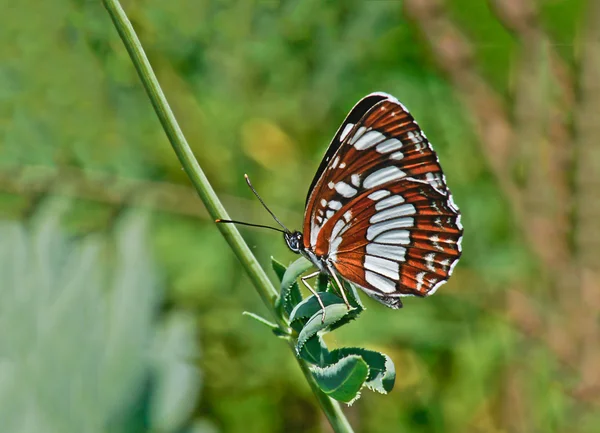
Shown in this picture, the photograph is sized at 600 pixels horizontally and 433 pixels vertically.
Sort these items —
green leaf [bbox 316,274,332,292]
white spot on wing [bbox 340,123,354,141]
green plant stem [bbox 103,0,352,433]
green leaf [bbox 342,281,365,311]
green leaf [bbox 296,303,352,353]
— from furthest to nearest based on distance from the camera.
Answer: white spot on wing [bbox 340,123,354,141]
green leaf [bbox 316,274,332,292]
green leaf [bbox 342,281,365,311]
green leaf [bbox 296,303,352,353]
green plant stem [bbox 103,0,352,433]

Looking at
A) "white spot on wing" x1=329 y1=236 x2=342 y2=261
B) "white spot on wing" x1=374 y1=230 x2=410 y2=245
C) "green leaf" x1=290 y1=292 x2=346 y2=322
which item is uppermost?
"white spot on wing" x1=329 y1=236 x2=342 y2=261

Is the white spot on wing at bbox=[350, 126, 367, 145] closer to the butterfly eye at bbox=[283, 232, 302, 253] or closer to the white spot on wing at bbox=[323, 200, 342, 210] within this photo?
the white spot on wing at bbox=[323, 200, 342, 210]

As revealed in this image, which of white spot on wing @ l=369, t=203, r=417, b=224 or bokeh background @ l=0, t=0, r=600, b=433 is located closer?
white spot on wing @ l=369, t=203, r=417, b=224

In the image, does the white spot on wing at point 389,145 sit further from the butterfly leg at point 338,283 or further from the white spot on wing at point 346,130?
the butterfly leg at point 338,283

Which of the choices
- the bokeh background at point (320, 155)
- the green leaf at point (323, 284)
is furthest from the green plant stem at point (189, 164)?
the bokeh background at point (320, 155)

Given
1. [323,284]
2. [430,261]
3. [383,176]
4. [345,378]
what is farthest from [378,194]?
[345,378]

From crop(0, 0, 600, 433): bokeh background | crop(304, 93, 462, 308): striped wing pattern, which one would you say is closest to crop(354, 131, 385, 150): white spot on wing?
crop(304, 93, 462, 308): striped wing pattern

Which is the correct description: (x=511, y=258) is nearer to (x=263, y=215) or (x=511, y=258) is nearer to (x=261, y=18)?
(x=263, y=215)

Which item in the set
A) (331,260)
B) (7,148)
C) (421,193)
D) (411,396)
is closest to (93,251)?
(331,260)
